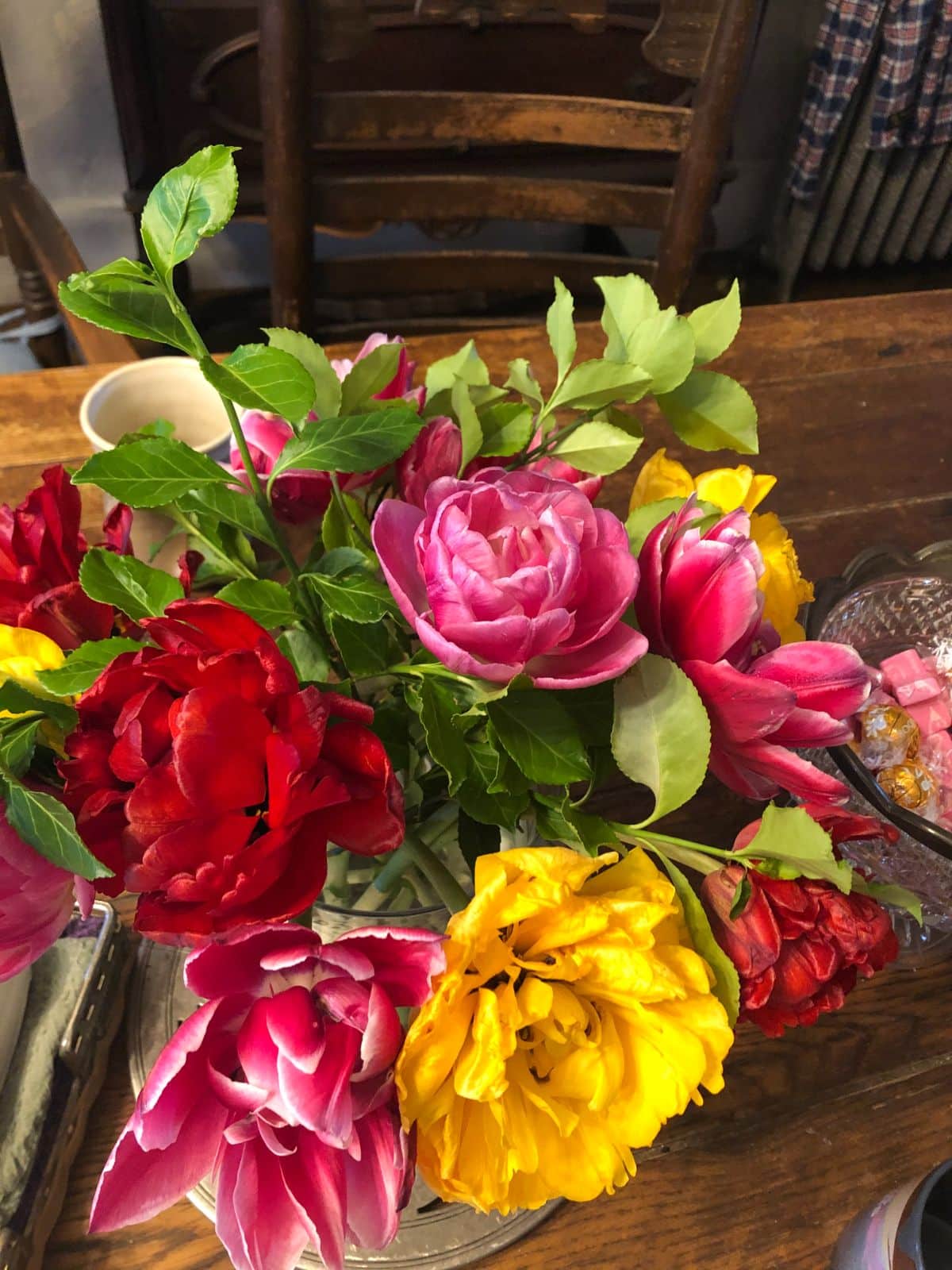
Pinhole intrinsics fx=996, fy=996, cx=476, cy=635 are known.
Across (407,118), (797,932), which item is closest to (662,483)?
(797,932)

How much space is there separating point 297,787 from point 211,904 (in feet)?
0.09

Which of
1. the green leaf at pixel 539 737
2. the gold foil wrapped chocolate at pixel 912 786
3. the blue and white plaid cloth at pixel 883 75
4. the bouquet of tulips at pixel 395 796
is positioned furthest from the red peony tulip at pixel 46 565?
the blue and white plaid cloth at pixel 883 75

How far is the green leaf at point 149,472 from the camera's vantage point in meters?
0.22

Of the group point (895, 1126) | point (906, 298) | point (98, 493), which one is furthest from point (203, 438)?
point (906, 298)

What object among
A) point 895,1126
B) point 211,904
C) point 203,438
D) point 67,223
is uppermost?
point 211,904

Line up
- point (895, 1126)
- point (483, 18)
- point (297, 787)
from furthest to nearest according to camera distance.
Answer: point (483, 18) < point (895, 1126) < point (297, 787)

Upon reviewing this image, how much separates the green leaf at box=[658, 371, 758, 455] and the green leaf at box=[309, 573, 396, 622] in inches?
4.4

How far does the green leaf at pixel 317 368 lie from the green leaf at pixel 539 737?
0.30 feet

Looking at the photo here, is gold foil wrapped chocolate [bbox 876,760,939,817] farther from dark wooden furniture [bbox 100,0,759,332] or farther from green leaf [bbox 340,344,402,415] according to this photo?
dark wooden furniture [bbox 100,0,759,332]

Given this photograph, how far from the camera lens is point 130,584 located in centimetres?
23

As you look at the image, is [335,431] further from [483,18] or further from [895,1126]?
[483,18]

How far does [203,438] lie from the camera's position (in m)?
0.47

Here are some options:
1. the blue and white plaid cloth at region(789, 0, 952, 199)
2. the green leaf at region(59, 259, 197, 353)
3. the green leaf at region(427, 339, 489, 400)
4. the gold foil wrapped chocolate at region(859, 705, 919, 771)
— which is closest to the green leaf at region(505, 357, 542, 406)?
the green leaf at region(427, 339, 489, 400)

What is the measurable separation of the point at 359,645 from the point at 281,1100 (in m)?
0.10
